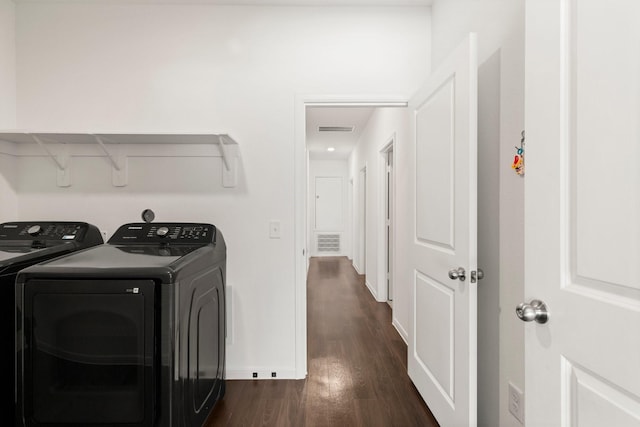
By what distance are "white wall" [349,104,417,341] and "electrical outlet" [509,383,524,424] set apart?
89cm

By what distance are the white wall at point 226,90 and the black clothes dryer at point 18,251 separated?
27cm

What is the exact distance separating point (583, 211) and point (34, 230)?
257cm

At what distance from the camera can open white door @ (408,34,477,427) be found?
1.42 m

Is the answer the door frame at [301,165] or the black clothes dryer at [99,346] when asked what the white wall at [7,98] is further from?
the door frame at [301,165]

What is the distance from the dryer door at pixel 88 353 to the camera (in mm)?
1333

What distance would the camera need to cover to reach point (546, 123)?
2.89ft

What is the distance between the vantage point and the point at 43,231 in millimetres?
1992

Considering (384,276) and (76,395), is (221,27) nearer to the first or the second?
(76,395)

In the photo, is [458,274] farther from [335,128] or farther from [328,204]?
[328,204]

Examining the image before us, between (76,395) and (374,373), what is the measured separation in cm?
170

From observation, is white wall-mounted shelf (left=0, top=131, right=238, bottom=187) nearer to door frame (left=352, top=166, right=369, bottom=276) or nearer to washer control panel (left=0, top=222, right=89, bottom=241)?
washer control panel (left=0, top=222, right=89, bottom=241)

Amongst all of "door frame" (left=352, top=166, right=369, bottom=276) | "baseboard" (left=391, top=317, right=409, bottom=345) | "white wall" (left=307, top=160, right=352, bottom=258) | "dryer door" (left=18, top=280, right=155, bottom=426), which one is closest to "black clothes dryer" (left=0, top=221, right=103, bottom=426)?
"dryer door" (left=18, top=280, right=155, bottom=426)

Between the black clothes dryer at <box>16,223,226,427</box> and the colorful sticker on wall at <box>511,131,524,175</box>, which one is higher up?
the colorful sticker on wall at <box>511,131,524,175</box>

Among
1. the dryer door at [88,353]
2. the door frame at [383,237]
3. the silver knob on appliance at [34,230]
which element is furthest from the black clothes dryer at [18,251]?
the door frame at [383,237]
